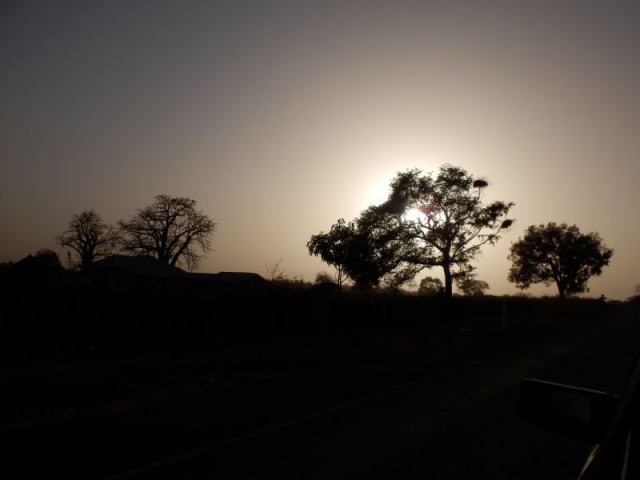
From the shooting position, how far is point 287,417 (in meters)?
6.85

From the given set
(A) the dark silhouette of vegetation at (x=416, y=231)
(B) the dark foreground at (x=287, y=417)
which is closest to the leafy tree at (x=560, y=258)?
(A) the dark silhouette of vegetation at (x=416, y=231)

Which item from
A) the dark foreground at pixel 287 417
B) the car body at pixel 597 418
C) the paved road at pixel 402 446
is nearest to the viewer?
the car body at pixel 597 418

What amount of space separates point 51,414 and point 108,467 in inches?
136

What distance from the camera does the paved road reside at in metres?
4.62

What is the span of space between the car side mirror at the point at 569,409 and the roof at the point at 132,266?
40155 mm

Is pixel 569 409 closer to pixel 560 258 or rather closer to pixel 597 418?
pixel 597 418

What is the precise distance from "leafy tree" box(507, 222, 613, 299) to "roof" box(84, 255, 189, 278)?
50211 mm

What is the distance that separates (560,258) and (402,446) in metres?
71.3

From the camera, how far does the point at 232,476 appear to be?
448 centimetres

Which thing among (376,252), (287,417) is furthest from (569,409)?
(376,252)

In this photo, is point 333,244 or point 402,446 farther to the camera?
point 333,244

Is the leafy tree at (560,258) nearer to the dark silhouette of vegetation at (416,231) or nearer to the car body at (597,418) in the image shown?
the dark silhouette of vegetation at (416,231)

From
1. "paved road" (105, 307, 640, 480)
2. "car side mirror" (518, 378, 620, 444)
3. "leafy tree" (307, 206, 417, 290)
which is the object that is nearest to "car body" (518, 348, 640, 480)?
"car side mirror" (518, 378, 620, 444)

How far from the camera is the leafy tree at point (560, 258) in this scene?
67500 mm
